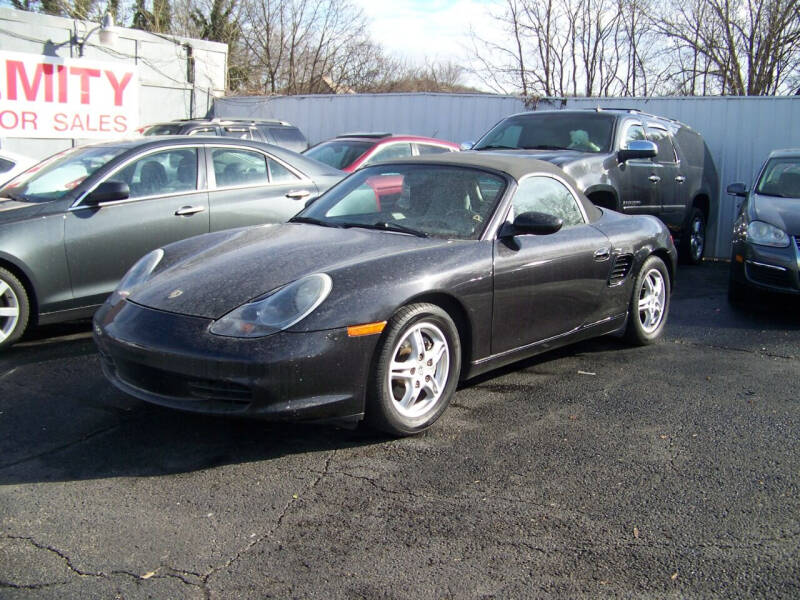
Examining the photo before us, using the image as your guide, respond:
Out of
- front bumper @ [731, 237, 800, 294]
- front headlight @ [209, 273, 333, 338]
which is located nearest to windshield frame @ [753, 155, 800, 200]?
front bumper @ [731, 237, 800, 294]

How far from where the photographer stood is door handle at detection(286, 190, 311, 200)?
7188 millimetres

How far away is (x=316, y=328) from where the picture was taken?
12.2 ft

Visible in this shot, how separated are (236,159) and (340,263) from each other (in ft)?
10.7

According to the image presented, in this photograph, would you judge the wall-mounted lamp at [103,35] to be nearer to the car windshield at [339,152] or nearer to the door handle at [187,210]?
the car windshield at [339,152]

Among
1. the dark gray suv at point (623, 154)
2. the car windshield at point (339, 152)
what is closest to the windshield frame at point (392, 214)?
the dark gray suv at point (623, 154)

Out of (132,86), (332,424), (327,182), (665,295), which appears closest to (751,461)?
(332,424)

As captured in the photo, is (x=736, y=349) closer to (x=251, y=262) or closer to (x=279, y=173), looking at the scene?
(x=251, y=262)

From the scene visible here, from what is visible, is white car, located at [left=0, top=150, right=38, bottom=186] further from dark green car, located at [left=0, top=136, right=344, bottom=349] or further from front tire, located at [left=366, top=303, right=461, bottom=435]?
front tire, located at [left=366, top=303, right=461, bottom=435]

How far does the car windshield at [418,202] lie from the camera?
4.75m

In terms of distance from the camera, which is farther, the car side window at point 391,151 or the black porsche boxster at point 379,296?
the car side window at point 391,151

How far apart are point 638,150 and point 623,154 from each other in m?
0.19

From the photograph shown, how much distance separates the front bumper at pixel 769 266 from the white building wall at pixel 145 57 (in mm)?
13640

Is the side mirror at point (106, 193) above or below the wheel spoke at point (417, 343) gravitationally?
above

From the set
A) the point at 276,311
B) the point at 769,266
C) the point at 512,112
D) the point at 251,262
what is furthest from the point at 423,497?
the point at 512,112
